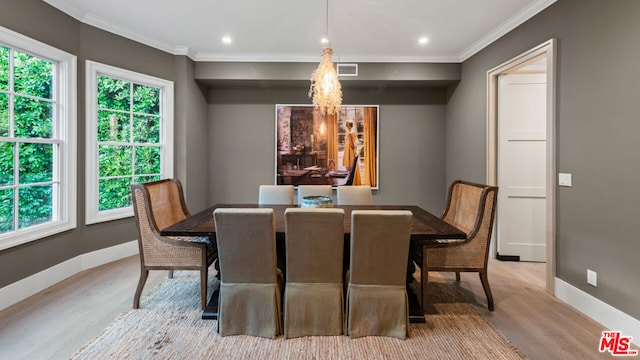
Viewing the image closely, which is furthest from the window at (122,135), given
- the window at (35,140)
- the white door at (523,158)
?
the white door at (523,158)

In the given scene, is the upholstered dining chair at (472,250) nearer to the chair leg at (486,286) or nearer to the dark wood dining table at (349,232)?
the chair leg at (486,286)

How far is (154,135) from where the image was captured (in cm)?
411

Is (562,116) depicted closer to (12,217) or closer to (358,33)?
(358,33)

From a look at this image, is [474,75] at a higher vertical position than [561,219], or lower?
higher

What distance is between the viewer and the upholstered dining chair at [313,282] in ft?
6.51

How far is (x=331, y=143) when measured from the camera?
482 centimetres

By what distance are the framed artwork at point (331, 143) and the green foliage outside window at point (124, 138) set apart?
1.76 metres

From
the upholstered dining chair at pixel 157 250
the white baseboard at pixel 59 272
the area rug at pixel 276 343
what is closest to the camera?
the area rug at pixel 276 343

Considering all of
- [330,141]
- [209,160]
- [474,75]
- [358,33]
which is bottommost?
[209,160]

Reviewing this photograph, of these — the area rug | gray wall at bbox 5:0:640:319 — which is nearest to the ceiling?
gray wall at bbox 5:0:640:319

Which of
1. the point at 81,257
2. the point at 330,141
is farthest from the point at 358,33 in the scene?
the point at 81,257

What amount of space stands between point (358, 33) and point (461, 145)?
2.18 metres

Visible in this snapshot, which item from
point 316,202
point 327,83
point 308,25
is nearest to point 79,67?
point 308,25

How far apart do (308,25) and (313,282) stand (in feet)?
9.08
